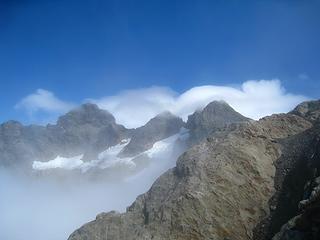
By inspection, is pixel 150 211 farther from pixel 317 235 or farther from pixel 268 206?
pixel 317 235

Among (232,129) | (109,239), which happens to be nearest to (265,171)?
(232,129)

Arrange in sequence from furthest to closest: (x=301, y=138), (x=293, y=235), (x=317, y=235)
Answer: (x=301, y=138), (x=293, y=235), (x=317, y=235)

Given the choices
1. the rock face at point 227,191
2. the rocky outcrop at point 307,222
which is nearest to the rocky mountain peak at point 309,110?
the rock face at point 227,191

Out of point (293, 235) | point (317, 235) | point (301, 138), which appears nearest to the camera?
point (317, 235)

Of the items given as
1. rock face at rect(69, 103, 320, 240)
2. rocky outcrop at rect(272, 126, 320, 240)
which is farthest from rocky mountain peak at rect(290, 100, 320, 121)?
rocky outcrop at rect(272, 126, 320, 240)

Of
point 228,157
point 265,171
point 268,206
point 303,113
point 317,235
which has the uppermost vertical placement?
point 303,113

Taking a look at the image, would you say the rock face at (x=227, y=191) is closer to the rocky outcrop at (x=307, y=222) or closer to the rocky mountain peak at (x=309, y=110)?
the rocky mountain peak at (x=309, y=110)

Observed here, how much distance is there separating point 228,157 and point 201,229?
406 inches

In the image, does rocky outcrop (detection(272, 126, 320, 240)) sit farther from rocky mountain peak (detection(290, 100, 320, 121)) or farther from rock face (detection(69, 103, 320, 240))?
rocky mountain peak (detection(290, 100, 320, 121))

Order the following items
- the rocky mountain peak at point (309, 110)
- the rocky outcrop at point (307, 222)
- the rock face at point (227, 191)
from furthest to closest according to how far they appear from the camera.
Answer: the rocky mountain peak at point (309, 110) → the rock face at point (227, 191) → the rocky outcrop at point (307, 222)

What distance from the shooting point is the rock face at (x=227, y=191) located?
44.6m

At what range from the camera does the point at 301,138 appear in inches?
2031

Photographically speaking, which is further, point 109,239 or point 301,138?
point 301,138

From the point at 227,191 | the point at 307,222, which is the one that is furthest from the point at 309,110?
the point at 307,222
